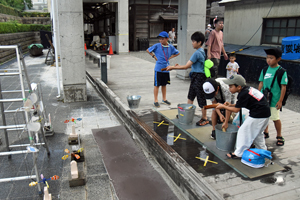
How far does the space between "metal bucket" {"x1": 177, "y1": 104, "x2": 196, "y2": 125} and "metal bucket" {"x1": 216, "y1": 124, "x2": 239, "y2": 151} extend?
41.1 inches

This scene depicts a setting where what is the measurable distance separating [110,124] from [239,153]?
3.28m

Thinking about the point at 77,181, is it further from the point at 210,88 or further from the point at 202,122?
the point at 202,122

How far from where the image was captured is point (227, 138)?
416 cm

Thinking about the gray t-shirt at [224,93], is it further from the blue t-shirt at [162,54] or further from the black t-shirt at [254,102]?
the blue t-shirt at [162,54]

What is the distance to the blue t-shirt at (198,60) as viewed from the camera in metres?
5.25

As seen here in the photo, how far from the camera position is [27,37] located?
2538 cm

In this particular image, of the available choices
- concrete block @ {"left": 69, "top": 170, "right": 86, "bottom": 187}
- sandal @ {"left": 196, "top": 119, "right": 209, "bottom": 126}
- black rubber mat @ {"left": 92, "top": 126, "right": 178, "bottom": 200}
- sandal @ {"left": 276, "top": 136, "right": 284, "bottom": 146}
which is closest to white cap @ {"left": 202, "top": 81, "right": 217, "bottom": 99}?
sandal @ {"left": 196, "top": 119, "right": 209, "bottom": 126}

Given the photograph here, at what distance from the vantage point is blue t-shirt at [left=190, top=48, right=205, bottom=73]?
5254mm

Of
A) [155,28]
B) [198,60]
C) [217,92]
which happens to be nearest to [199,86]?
[198,60]

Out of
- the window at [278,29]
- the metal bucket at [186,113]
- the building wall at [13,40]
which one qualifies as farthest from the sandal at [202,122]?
the building wall at [13,40]

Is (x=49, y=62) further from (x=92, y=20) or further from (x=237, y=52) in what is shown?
(x=92, y=20)

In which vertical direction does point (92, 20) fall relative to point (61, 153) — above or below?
above

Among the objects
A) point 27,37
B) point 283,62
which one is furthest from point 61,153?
point 27,37

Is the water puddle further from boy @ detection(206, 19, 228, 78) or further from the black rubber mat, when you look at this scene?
boy @ detection(206, 19, 228, 78)
